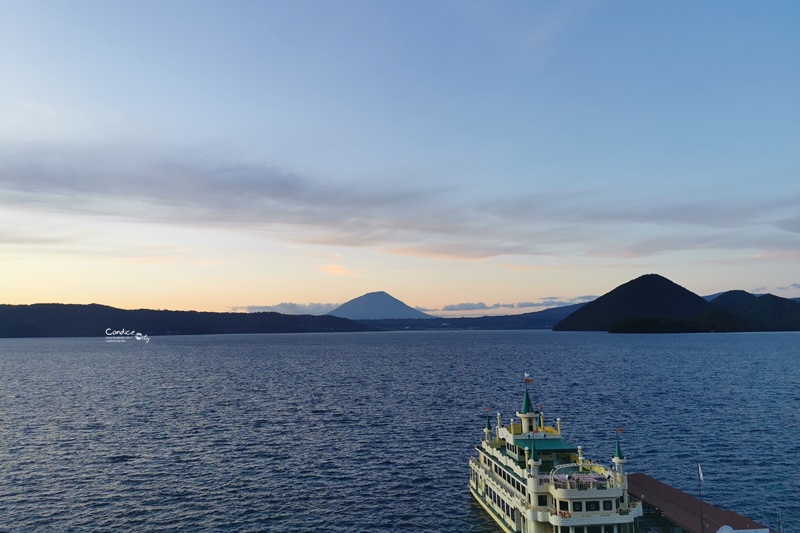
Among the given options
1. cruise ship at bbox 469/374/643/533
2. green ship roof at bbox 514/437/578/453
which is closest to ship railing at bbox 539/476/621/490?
cruise ship at bbox 469/374/643/533

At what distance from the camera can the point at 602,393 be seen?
139375mm

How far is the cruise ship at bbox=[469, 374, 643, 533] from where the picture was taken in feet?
143

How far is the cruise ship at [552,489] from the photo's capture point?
43.6m

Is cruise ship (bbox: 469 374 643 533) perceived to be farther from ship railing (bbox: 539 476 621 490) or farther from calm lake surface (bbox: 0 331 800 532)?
calm lake surface (bbox: 0 331 800 532)

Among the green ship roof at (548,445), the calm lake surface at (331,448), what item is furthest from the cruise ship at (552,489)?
the calm lake surface at (331,448)

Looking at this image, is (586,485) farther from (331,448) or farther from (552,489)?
(331,448)

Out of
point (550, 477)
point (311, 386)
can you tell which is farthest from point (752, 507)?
point (311, 386)

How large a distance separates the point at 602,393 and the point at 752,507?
83.1 meters

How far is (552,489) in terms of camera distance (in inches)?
1756

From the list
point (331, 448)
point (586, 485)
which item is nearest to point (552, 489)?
point (586, 485)

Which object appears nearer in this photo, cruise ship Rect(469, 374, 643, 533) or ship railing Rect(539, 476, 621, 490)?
cruise ship Rect(469, 374, 643, 533)

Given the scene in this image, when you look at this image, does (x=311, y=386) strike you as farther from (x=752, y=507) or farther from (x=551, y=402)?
(x=752, y=507)

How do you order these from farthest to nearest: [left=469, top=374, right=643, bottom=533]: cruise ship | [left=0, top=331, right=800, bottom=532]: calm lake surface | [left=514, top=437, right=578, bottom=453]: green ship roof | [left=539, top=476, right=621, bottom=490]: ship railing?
[left=0, top=331, right=800, bottom=532]: calm lake surface → [left=514, top=437, right=578, bottom=453]: green ship roof → [left=539, top=476, right=621, bottom=490]: ship railing → [left=469, top=374, right=643, bottom=533]: cruise ship

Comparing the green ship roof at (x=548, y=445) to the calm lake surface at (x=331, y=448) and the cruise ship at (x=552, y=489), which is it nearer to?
the cruise ship at (x=552, y=489)
